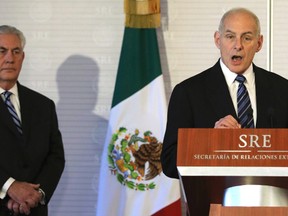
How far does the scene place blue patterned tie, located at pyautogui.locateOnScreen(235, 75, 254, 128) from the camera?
3.02 meters

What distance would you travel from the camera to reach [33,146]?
11.9ft

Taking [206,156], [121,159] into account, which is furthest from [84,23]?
[206,156]

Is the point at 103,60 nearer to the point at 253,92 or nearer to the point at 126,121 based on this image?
the point at 126,121

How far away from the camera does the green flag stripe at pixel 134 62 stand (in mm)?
4555

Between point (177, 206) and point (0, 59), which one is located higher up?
point (0, 59)

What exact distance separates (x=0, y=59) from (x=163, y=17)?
1.42 metres

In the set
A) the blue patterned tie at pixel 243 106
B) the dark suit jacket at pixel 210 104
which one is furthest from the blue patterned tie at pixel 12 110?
the blue patterned tie at pixel 243 106

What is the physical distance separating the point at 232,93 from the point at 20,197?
1.16 meters

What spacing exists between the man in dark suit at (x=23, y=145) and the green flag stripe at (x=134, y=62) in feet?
2.69

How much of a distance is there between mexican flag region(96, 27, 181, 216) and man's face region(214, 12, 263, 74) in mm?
1449

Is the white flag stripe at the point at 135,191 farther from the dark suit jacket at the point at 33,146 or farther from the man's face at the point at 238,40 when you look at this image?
the man's face at the point at 238,40

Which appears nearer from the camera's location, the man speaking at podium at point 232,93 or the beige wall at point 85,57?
the man speaking at podium at point 232,93

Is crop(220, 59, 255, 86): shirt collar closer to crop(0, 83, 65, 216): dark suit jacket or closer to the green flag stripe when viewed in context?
crop(0, 83, 65, 216): dark suit jacket

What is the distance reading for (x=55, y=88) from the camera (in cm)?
477
